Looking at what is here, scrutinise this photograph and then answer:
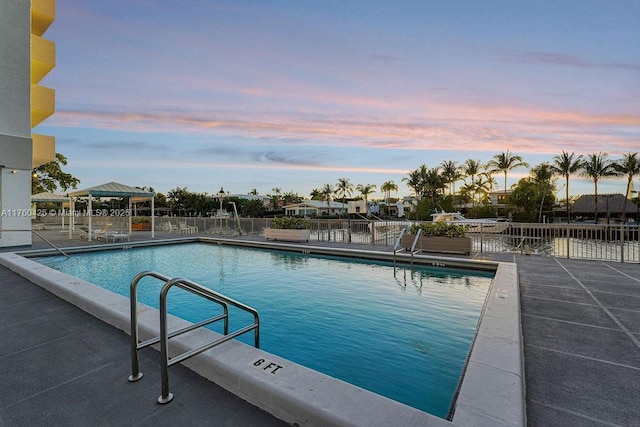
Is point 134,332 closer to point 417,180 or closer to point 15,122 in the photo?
point 15,122

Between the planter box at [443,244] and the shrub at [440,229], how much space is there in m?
0.19

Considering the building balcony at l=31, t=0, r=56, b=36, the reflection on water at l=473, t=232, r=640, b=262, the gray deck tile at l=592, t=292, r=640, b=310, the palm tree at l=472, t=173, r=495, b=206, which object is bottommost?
the gray deck tile at l=592, t=292, r=640, b=310

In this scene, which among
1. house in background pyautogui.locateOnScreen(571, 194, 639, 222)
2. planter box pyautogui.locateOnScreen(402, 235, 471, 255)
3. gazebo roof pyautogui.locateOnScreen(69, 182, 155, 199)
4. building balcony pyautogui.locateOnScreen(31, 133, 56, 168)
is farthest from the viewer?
house in background pyautogui.locateOnScreen(571, 194, 639, 222)

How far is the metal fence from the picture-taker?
9.01 m

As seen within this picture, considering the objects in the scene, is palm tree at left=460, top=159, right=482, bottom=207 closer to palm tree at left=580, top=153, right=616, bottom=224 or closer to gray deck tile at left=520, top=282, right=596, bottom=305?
palm tree at left=580, top=153, right=616, bottom=224

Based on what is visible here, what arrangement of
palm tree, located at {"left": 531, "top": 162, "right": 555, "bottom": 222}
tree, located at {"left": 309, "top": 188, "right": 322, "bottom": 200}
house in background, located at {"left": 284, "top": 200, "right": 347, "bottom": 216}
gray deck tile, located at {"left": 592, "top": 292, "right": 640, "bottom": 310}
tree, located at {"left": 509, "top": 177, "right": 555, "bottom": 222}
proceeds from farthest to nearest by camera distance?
1. tree, located at {"left": 309, "top": 188, "right": 322, "bottom": 200}
2. house in background, located at {"left": 284, "top": 200, "right": 347, "bottom": 216}
3. palm tree, located at {"left": 531, "top": 162, "right": 555, "bottom": 222}
4. tree, located at {"left": 509, "top": 177, "right": 555, "bottom": 222}
5. gray deck tile, located at {"left": 592, "top": 292, "right": 640, "bottom": 310}

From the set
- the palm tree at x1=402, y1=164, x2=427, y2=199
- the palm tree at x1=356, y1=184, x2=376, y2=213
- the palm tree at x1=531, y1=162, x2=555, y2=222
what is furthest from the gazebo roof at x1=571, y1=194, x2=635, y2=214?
the palm tree at x1=356, y1=184, x2=376, y2=213

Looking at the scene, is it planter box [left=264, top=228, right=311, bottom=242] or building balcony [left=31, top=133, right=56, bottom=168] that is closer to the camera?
planter box [left=264, top=228, right=311, bottom=242]

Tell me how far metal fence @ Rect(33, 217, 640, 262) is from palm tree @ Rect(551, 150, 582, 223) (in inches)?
1249

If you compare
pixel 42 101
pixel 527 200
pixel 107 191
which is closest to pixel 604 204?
pixel 527 200

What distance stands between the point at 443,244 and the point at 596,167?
42455 millimetres

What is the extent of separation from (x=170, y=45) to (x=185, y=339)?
43.3 ft

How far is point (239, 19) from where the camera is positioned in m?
11.9

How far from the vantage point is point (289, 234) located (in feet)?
44.3
